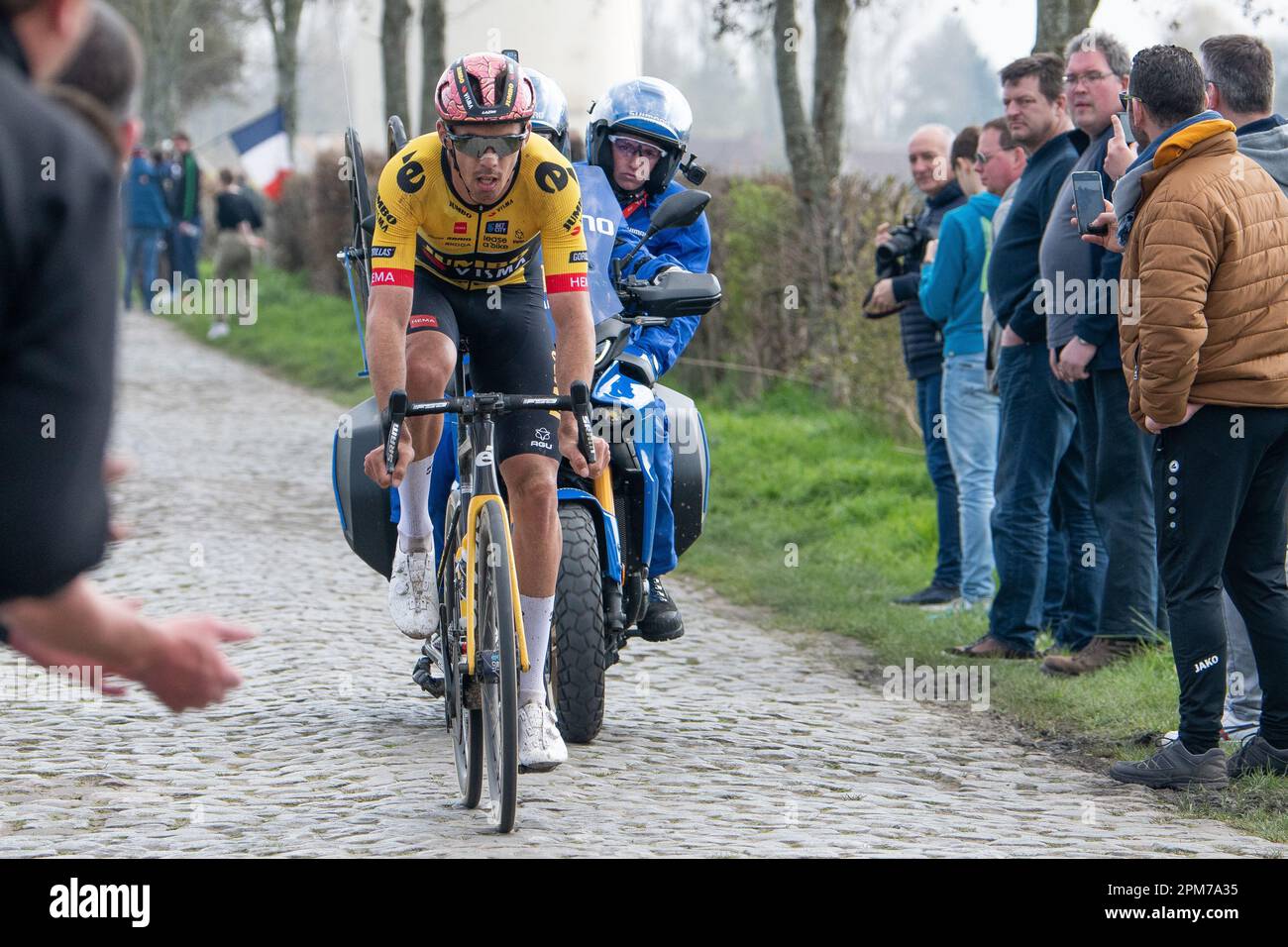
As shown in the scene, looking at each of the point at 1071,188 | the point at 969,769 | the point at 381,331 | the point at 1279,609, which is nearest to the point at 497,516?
the point at 381,331

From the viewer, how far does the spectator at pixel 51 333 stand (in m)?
1.82

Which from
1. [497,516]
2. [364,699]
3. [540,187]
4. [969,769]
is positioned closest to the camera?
[497,516]

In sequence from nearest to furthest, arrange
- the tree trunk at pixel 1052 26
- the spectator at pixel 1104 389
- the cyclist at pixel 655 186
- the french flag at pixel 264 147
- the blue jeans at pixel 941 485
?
the cyclist at pixel 655 186, the spectator at pixel 1104 389, the blue jeans at pixel 941 485, the tree trunk at pixel 1052 26, the french flag at pixel 264 147

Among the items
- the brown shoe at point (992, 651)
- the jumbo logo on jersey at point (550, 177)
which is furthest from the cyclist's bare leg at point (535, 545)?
the brown shoe at point (992, 651)

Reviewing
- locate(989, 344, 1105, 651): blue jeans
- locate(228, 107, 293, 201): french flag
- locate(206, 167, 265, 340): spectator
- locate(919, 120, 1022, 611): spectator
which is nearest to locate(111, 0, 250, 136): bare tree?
locate(228, 107, 293, 201): french flag

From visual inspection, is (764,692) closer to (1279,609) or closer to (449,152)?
(1279,609)

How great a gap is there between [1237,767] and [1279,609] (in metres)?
0.55

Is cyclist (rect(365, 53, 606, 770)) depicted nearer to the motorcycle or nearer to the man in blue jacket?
the motorcycle

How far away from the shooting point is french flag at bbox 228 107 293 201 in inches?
1398

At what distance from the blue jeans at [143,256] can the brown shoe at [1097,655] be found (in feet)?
75.8

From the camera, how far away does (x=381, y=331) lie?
5449 mm

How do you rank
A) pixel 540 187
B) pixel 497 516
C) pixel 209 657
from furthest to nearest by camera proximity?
pixel 540 187 → pixel 497 516 → pixel 209 657

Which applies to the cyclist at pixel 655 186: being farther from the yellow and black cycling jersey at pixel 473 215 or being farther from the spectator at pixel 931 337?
the spectator at pixel 931 337

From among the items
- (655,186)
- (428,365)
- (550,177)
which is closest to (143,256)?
(655,186)
